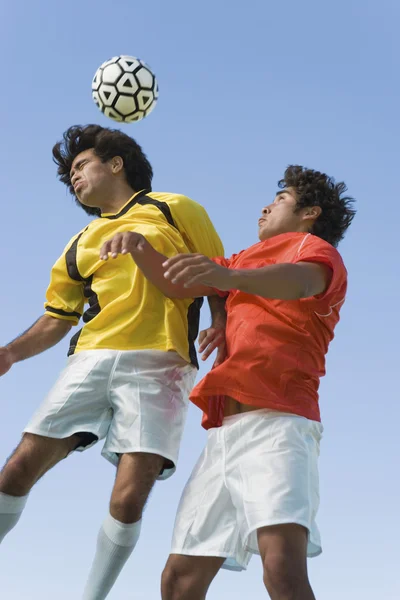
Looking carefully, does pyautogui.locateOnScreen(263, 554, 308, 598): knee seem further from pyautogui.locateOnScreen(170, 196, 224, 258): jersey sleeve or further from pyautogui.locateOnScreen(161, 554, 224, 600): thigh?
pyautogui.locateOnScreen(170, 196, 224, 258): jersey sleeve

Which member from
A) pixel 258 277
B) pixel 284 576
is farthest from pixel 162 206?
pixel 284 576

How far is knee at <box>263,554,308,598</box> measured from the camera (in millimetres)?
3926

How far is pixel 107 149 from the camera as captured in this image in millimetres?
6414

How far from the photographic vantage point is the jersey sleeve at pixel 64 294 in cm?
602

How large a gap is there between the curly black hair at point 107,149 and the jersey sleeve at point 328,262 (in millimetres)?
2002

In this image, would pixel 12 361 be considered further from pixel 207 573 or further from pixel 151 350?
pixel 207 573

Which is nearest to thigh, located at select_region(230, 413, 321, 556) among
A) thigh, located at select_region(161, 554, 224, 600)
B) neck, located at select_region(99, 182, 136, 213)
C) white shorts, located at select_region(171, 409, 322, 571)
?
white shorts, located at select_region(171, 409, 322, 571)

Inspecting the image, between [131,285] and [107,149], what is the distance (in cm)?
132

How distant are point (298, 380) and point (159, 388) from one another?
1077 mm

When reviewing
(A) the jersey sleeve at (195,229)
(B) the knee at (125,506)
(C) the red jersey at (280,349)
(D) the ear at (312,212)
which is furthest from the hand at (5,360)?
(D) the ear at (312,212)

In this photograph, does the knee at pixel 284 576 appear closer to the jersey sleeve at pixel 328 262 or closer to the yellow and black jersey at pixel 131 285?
the jersey sleeve at pixel 328 262

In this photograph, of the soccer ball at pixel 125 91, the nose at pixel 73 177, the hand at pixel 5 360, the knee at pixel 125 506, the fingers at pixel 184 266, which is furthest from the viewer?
the soccer ball at pixel 125 91

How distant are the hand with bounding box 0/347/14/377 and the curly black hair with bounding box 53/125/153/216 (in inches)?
53.3

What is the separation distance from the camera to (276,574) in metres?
3.95
